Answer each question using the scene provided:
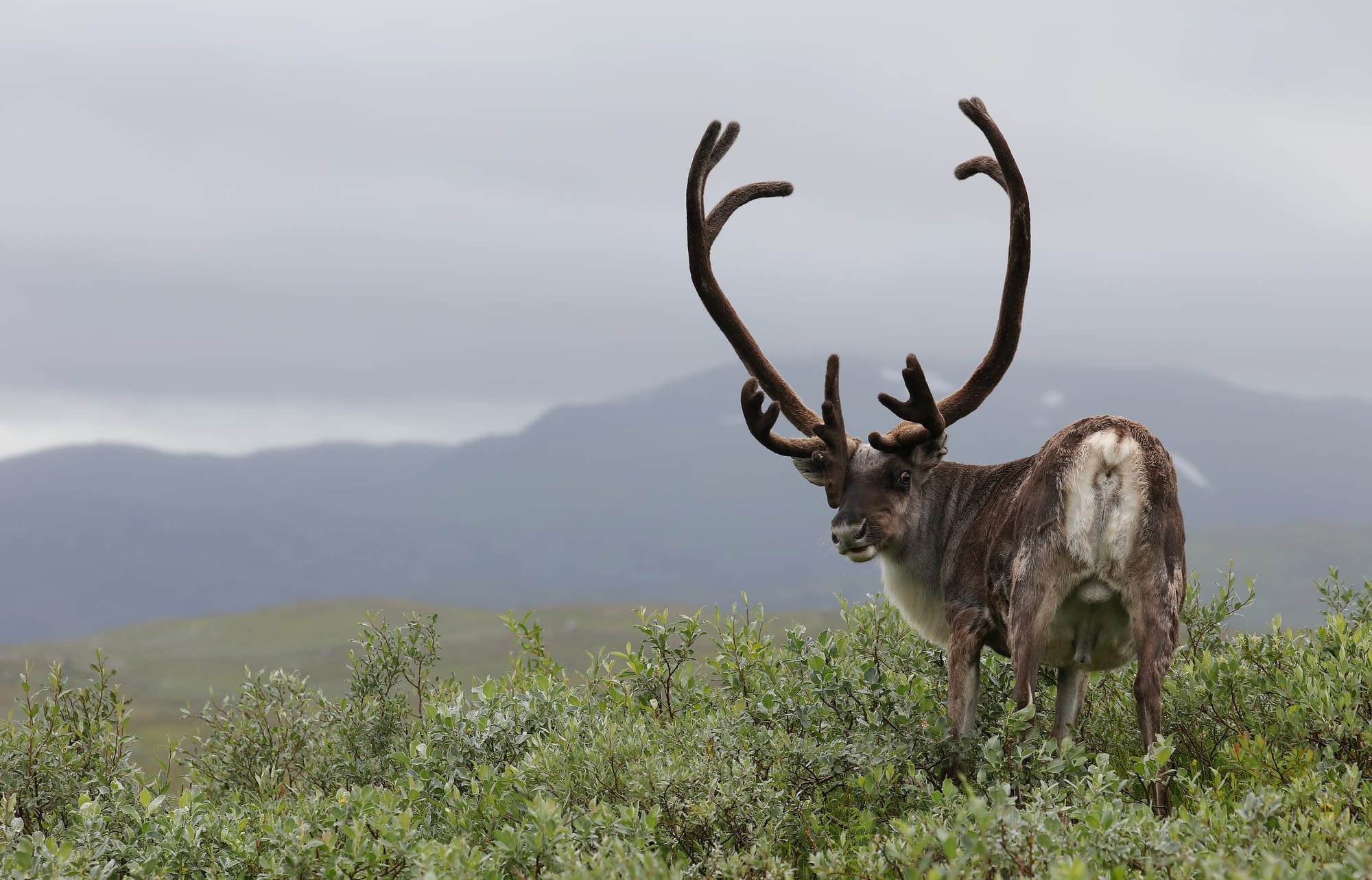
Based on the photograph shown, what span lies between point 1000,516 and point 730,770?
241 centimetres

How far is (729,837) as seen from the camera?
21.6ft

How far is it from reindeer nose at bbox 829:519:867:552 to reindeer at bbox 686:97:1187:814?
0.5 inches

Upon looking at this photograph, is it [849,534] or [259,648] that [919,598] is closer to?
[849,534]

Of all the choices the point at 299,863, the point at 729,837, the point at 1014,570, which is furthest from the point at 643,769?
the point at 1014,570

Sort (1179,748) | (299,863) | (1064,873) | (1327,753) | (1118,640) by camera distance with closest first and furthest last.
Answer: (1064,873) → (299,863) → (1327,753) → (1118,640) → (1179,748)

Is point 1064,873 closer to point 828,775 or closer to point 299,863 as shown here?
point 828,775

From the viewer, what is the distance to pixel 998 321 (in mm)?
8250

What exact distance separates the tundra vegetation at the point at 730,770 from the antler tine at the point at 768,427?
1.42 meters

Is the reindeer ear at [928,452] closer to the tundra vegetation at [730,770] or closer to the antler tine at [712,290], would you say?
the antler tine at [712,290]

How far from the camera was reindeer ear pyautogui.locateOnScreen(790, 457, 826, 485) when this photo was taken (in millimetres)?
8719

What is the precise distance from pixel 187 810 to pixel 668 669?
13.7 feet

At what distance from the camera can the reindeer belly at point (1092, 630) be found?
6.99 m

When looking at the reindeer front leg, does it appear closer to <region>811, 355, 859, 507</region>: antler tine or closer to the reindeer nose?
the reindeer nose

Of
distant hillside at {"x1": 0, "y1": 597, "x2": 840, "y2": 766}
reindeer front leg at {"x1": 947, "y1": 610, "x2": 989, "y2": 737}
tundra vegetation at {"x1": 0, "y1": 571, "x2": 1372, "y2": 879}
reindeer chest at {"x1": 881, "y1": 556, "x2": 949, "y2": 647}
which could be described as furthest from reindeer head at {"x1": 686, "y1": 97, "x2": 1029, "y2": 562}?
distant hillside at {"x1": 0, "y1": 597, "x2": 840, "y2": 766}
